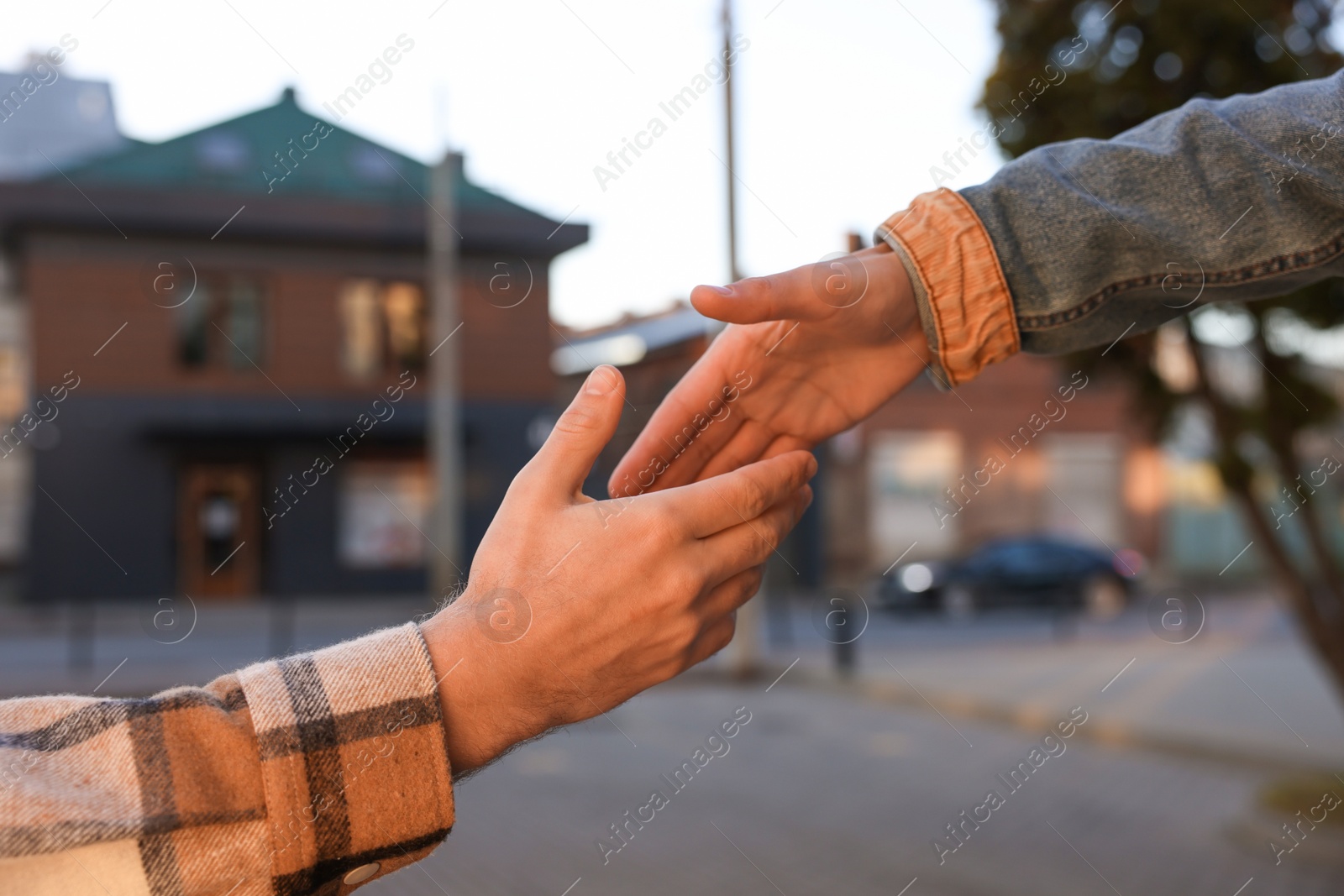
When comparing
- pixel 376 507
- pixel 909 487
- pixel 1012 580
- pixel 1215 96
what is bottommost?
pixel 1012 580

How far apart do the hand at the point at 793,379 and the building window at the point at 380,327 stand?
1664cm

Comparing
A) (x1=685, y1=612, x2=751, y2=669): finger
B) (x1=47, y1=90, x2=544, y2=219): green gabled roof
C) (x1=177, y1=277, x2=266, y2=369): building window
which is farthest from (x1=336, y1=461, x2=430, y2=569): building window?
(x1=685, y1=612, x2=751, y2=669): finger

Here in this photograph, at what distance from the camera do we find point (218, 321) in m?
18.9

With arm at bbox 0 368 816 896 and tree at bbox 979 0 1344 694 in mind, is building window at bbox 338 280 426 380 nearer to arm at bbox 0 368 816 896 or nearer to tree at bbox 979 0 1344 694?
tree at bbox 979 0 1344 694

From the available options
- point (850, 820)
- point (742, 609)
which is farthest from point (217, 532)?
point (850, 820)

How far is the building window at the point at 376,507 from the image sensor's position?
19.4 meters

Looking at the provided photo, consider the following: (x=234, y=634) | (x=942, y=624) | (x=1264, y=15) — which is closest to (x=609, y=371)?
(x=1264, y=15)

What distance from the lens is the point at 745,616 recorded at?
10.9 metres

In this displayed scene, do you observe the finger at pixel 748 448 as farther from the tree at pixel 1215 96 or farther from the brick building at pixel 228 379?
the brick building at pixel 228 379

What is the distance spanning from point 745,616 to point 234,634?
25.3 feet

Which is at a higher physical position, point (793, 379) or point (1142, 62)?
point (1142, 62)

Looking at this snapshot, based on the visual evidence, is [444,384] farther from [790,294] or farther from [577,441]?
[577,441]

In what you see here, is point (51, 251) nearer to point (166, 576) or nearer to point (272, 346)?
point (272, 346)

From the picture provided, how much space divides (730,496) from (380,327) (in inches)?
723
